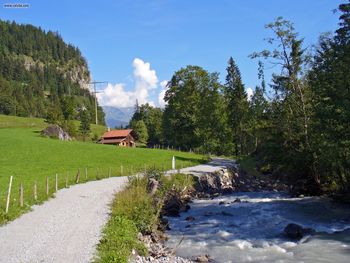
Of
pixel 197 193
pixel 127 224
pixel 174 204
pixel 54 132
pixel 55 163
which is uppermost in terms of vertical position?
pixel 54 132

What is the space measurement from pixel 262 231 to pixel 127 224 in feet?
25.9

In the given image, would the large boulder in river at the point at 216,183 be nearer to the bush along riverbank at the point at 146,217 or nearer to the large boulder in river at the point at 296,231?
the bush along riverbank at the point at 146,217

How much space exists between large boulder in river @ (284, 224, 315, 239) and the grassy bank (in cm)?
622

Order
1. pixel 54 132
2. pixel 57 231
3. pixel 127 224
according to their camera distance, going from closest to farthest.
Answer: pixel 57 231
pixel 127 224
pixel 54 132

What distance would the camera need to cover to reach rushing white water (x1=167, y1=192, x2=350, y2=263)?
17.7 meters

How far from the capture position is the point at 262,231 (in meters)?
22.1

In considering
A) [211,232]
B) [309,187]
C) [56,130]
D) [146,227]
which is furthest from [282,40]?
[56,130]

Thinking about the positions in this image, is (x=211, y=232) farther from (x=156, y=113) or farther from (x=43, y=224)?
(x=156, y=113)

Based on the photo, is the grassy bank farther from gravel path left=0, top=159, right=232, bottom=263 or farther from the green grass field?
the green grass field

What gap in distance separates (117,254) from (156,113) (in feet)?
382

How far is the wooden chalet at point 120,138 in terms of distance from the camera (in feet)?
361

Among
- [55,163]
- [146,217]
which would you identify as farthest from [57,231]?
[55,163]

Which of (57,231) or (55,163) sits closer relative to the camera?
(57,231)

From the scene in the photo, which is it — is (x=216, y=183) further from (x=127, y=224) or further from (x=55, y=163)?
(x=127, y=224)
